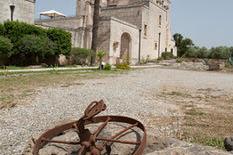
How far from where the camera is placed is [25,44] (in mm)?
24391

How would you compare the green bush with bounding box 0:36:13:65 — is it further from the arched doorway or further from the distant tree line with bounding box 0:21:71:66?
the arched doorway

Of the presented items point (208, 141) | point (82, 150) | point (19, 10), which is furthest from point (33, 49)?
point (82, 150)

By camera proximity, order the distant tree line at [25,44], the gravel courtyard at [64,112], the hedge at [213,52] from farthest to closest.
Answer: the hedge at [213,52] → the distant tree line at [25,44] → the gravel courtyard at [64,112]

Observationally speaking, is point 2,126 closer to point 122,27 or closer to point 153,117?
point 153,117

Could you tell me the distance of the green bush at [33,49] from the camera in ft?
80.1

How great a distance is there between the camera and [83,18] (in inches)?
1699

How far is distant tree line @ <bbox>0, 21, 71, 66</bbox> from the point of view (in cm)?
2384

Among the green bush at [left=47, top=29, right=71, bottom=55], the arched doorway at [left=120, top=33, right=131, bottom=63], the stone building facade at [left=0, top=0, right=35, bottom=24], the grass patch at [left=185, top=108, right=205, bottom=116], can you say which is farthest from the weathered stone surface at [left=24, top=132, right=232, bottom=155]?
the arched doorway at [left=120, top=33, right=131, bottom=63]

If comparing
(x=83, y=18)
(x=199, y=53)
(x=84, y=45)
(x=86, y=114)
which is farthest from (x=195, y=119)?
(x=199, y=53)

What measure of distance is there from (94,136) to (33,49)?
75.2 ft

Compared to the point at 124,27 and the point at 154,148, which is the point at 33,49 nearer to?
the point at 124,27

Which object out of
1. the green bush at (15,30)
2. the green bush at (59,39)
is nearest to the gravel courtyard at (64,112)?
the green bush at (15,30)

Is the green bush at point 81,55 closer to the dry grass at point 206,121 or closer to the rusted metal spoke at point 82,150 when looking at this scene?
the dry grass at point 206,121

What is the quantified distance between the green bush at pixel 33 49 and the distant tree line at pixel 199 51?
1292 inches
